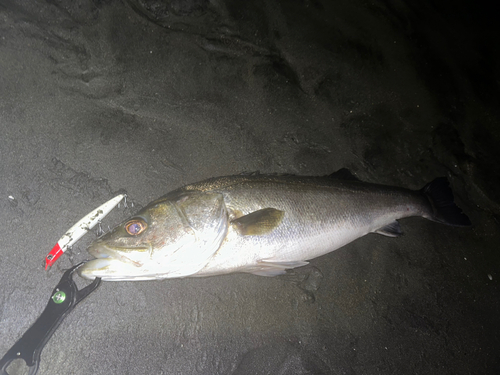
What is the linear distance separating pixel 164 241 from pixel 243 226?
1.85 feet

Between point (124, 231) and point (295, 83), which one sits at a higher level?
point (295, 83)

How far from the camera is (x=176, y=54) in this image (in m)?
2.68

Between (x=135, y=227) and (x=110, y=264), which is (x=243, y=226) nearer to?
(x=135, y=227)

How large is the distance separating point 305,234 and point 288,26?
7.55 feet

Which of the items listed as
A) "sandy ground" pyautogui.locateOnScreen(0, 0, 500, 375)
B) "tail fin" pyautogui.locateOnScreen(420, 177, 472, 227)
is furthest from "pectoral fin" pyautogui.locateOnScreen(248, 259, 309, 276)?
"tail fin" pyautogui.locateOnScreen(420, 177, 472, 227)

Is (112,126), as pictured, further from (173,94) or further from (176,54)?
(176,54)

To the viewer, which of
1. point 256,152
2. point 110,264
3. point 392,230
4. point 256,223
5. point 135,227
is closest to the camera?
point 110,264

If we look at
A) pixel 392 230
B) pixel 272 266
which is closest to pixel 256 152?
pixel 272 266

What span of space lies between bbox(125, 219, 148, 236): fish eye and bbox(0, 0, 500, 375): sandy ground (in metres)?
0.59

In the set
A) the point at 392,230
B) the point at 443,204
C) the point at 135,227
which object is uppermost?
the point at 135,227

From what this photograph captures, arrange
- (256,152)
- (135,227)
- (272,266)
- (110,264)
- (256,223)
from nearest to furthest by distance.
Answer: (110,264) < (135,227) < (256,223) < (272,266) < (256,152)

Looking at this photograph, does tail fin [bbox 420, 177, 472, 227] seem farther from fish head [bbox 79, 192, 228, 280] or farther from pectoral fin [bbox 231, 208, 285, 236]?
fish head [bbox 79, 192, 228, 280]

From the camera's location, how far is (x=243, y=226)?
1.94 metres

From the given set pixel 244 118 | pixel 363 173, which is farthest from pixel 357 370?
pixel 244 118
